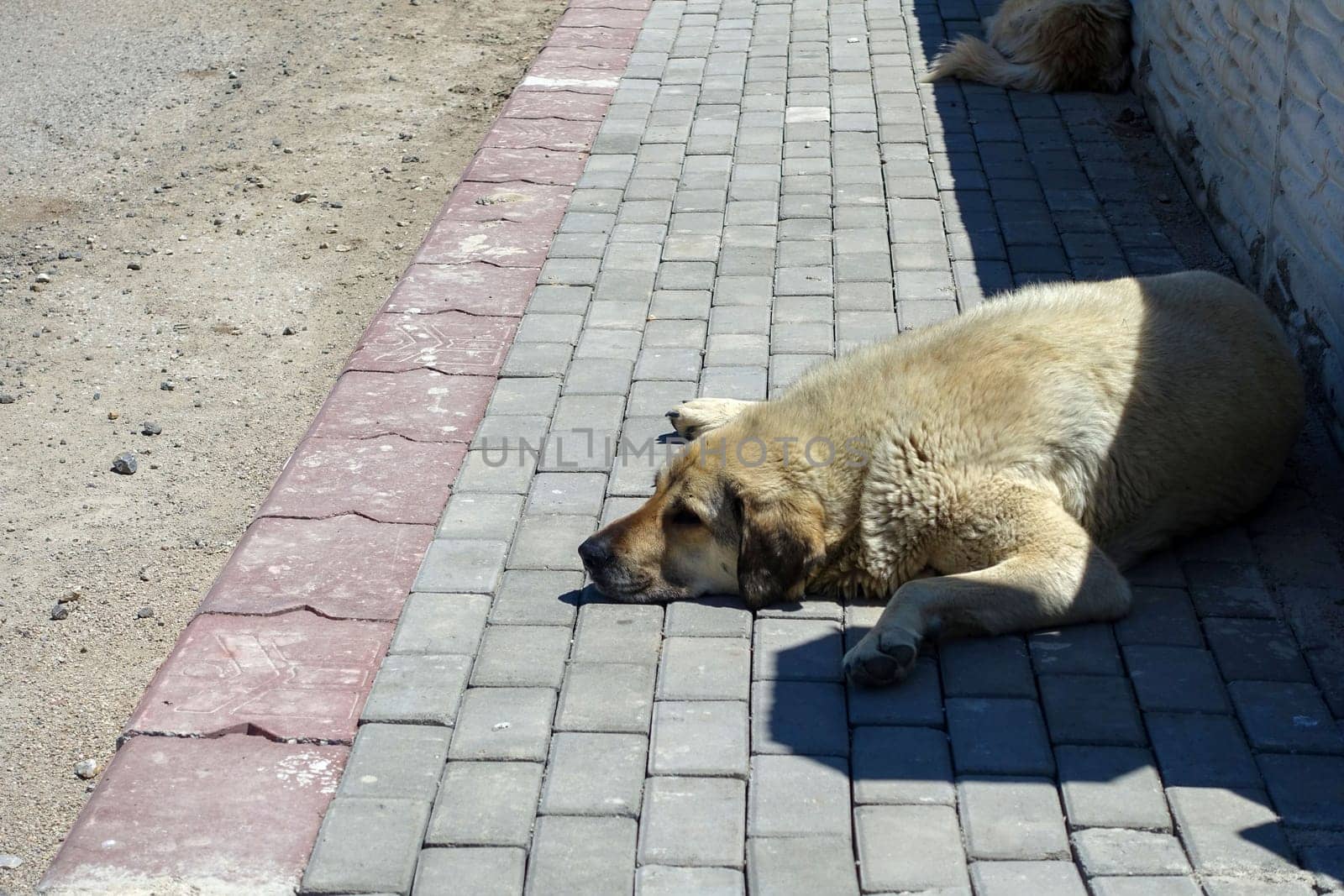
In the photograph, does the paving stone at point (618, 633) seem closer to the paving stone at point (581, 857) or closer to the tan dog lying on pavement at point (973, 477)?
the tan dog lying on pavement at point (973, 477)

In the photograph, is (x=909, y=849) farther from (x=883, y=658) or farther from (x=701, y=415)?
(x=701, y=415)

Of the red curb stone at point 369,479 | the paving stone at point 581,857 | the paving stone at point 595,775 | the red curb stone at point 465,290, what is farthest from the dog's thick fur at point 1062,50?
the paving stone at point 581,857

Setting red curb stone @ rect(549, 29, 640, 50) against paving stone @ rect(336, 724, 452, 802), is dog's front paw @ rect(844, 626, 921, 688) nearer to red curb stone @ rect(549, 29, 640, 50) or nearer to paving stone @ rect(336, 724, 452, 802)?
paving stone @ rect(336, 724, 452, 802)

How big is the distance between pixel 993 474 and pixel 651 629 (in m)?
1.25

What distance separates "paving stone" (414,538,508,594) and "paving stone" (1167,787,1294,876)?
2359mm

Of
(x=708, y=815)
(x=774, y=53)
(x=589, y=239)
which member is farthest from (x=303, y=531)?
(x=774, y=53)

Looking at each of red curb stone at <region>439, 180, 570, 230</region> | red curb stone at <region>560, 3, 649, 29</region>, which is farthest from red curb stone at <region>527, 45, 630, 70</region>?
red curb stone at <region>439, 180, 570, 230</region>

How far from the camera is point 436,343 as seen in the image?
6.66 m

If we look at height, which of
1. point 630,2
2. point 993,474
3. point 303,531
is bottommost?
point 630,2

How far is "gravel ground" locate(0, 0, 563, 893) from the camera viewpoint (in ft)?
16.1

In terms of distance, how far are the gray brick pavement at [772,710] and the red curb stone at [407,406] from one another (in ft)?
0.46

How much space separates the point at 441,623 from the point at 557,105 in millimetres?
5818

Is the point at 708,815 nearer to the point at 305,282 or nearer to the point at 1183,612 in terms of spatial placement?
the point at 1183,612

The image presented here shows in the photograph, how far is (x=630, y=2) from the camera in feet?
38.9
